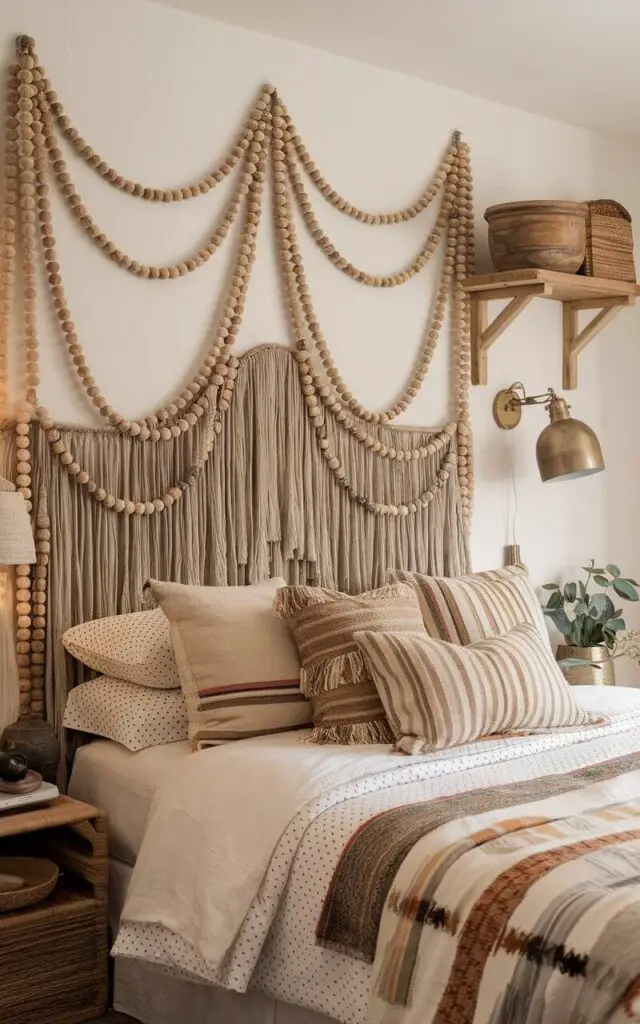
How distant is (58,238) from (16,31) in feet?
1.61

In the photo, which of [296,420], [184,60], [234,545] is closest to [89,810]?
[234,545]

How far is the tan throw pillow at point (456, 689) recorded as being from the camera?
2.59m

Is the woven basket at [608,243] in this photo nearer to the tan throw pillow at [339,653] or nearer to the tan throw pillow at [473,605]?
the tan throw pillow at [473,605]

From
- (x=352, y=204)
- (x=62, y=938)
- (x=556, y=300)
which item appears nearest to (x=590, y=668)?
(x=556, y=300)

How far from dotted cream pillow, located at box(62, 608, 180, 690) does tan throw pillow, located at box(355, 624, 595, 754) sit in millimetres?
479

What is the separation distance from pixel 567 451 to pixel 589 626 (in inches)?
24.3

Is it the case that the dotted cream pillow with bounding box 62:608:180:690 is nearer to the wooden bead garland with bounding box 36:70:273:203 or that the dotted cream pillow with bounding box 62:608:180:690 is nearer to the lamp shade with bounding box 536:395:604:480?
the wooden bead garland with bounding box 36:70:273:203

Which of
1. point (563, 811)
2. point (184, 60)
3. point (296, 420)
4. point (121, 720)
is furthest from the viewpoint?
point (296, 420)

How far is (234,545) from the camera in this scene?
3.21 meters

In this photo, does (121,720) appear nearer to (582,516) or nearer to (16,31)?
(16,31)

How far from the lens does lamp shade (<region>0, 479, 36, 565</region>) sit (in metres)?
2.56

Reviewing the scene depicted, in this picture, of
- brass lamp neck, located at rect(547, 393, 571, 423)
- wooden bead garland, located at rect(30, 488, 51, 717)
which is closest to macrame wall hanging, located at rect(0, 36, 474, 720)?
wooden bead garland, located at rect(30, 488, 51, 717)

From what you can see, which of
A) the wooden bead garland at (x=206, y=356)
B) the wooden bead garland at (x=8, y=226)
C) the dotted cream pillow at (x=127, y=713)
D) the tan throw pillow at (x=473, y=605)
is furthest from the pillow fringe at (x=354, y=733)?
the wooden bead garland at (x=8, y=226)

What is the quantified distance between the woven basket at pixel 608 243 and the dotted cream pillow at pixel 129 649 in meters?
1.83
